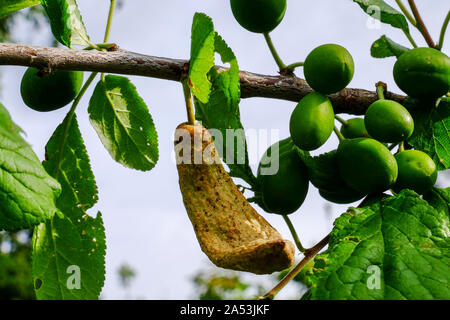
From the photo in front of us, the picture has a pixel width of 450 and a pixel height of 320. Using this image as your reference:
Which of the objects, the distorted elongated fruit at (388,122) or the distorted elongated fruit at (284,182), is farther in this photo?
the distorted elongated fruit at (284,182)

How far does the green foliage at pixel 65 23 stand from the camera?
1.34 meters

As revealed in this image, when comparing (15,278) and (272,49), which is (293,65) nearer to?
(272,49)

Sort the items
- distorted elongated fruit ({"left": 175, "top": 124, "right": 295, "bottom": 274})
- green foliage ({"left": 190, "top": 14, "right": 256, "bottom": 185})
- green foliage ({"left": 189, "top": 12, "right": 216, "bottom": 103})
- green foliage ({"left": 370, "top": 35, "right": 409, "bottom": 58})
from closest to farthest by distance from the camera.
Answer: distorted elongated fruit ({"left": 175, "top": 124, "right": 295, "bottom": 274})
green foliage ({"left": 189, "top": 12, "right": 216, "bottom": 103})
green foliage ({"left": 190, "top": 14, "right": 256, "bottom": 185})
green foliage ({"left": 370, "top": 35, "right": 409, "bottom": 58})

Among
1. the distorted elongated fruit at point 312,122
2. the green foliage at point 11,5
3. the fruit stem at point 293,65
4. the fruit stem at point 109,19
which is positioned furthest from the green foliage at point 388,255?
the green foliage at point 11,5

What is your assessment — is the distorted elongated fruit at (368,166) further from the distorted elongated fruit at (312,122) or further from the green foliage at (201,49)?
the green foliage at (201,49)

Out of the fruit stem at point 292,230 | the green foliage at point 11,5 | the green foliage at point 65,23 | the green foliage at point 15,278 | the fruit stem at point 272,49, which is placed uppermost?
the green foliage at point 11,5

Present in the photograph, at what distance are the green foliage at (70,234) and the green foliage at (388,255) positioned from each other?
2.08 ft

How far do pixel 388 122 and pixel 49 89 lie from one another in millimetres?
852

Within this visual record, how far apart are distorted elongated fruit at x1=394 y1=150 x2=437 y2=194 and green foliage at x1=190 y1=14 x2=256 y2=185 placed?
0.37 meters

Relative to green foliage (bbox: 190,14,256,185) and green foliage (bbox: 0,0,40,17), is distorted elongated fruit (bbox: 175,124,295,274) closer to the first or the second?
green foliage (bbox: 190,14,256,185)

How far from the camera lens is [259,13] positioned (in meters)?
1.44

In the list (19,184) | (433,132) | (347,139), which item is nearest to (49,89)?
(19,184)

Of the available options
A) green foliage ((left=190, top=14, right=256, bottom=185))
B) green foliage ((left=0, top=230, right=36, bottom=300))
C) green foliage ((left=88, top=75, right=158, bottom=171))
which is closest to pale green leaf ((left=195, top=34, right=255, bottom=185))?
green foliage ((left=190, top=14, right=256, bottom=185))

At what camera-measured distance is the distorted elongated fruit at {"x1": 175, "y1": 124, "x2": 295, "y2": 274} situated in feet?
3.57
